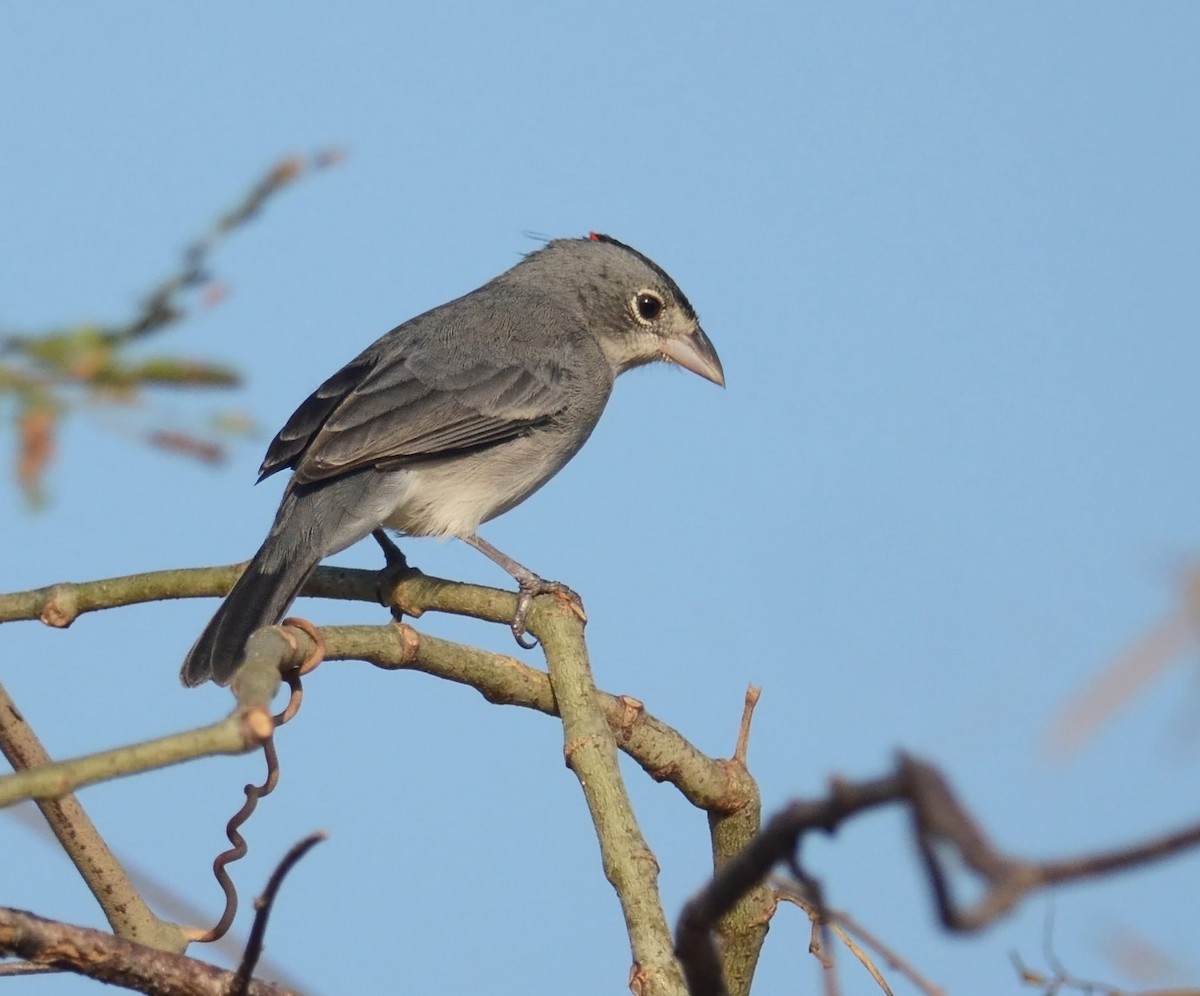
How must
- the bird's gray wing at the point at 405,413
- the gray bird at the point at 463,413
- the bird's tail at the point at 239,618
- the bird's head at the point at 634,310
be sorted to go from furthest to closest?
the bird's head at the point at 634,310, the bird's gray wing at the point at 405,413, the gray bird at the point at 463,413, the bird's tail at the point at 239,618

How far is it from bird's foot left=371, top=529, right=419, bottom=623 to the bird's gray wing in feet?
1.20

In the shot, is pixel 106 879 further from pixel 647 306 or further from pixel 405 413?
pixel 647 306

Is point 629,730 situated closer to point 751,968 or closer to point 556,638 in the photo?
point 556,638

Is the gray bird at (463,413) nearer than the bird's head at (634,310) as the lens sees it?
Yes

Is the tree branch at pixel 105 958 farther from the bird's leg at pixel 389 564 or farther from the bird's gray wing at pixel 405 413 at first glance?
the bird's gray wing at pixel 405 413

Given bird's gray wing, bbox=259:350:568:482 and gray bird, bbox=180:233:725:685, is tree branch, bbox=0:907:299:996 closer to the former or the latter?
gray bird, bbox=180:233:725:685

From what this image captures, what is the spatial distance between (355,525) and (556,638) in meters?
1.86

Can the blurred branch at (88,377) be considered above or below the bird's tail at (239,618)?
below

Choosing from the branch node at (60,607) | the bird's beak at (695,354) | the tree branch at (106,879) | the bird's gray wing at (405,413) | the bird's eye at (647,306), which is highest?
the bird's eye at (647,306)

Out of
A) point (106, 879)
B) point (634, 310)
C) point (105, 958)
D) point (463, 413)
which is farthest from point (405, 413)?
point (105, 958)

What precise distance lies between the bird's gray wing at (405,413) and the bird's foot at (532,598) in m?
0.80

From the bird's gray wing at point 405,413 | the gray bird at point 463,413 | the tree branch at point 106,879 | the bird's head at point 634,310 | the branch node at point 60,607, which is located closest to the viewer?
the tree branch at point 106,879

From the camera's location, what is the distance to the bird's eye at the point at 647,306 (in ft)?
26.7

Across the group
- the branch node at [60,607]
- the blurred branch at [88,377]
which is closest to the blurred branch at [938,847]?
the blurred branch at [88,377]
